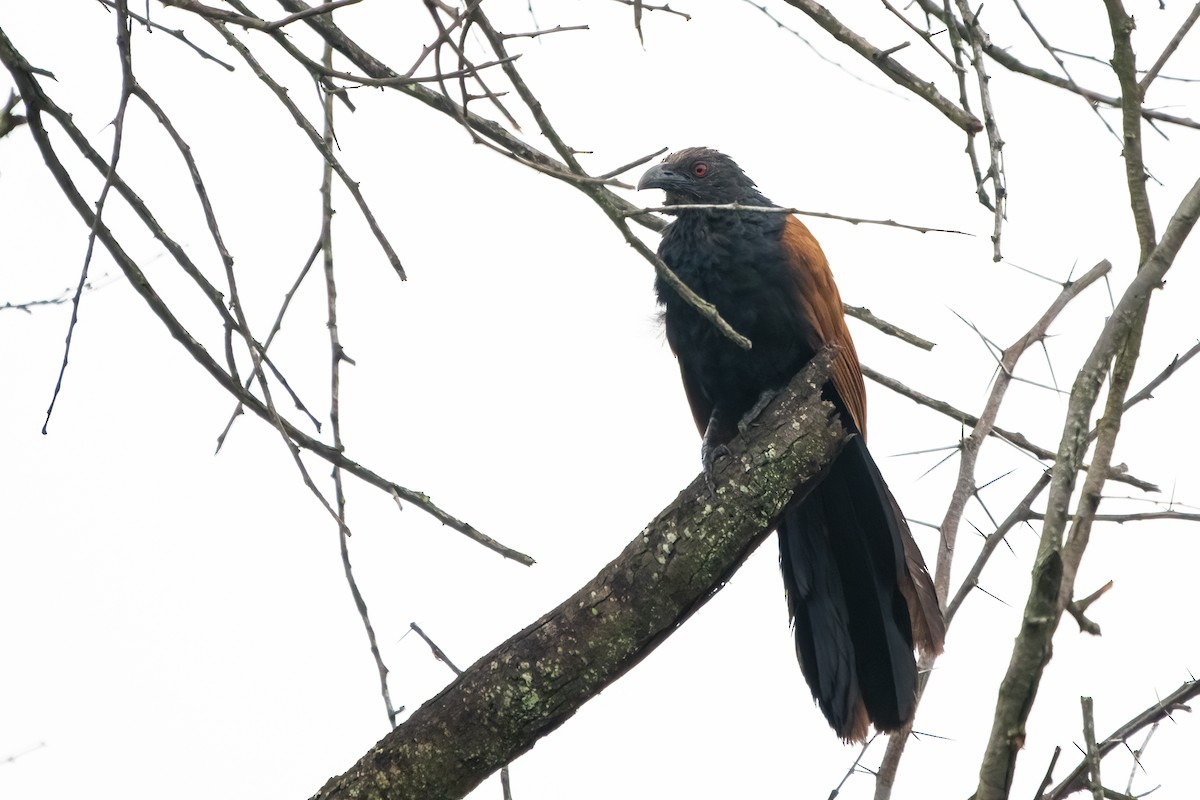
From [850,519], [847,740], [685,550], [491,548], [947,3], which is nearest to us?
[491,548]

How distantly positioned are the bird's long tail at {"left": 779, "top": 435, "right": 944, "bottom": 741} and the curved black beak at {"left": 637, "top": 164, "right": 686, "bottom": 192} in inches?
53.0

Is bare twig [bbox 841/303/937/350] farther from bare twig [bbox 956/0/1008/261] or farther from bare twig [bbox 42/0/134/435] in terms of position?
bare twig [bbox 42/0/134/435]

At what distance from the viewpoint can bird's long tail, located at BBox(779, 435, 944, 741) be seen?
3.05 meters

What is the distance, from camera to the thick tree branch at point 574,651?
2270 millimetres

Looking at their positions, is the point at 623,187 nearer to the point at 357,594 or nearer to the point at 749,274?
the point at 357,594

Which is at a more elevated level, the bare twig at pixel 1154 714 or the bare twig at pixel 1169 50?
the bare twig at pixel 1169 50

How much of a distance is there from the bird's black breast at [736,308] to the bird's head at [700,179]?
0.31 metres

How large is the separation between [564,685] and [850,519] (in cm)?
132

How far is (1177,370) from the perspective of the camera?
234 centimetres

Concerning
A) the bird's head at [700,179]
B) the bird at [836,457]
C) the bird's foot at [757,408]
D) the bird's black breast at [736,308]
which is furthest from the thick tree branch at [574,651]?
the bird's head at [700,179]

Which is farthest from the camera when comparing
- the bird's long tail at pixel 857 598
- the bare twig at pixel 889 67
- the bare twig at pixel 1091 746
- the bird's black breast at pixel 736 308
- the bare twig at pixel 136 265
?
the bird's black breast at pixel 736 308

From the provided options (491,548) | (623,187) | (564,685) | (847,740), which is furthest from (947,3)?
(847,740)

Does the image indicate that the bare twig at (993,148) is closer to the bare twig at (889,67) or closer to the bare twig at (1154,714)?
the bare twig at (889,67)

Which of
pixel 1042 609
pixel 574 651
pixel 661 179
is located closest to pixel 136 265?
pixel 574 651
